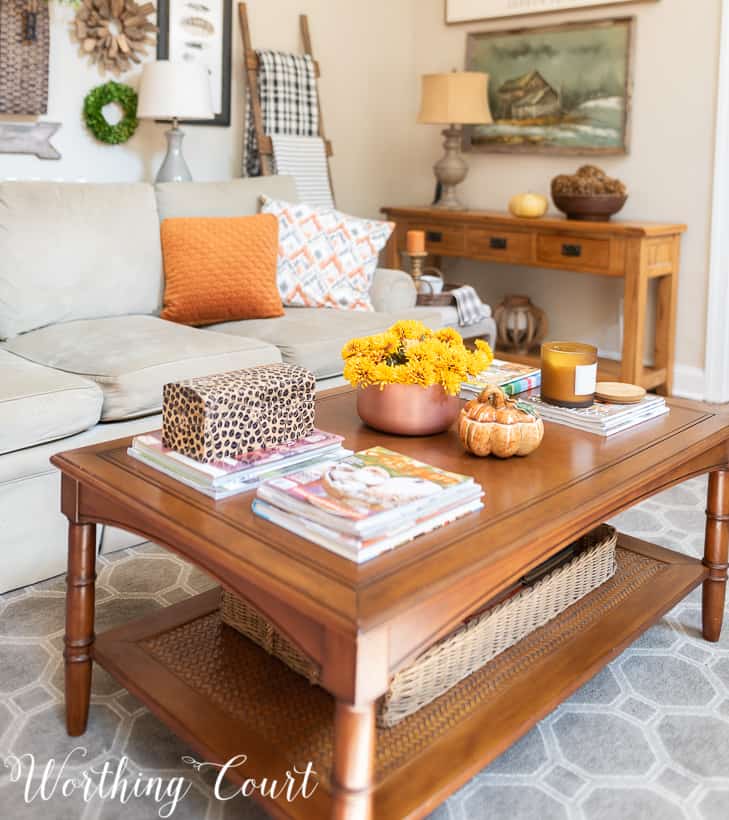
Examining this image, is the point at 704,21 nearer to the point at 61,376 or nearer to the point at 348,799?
the point at 61,376

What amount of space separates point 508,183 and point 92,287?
7.64ft

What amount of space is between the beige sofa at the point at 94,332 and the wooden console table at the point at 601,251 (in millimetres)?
665

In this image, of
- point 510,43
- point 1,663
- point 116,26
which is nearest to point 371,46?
point 510,43

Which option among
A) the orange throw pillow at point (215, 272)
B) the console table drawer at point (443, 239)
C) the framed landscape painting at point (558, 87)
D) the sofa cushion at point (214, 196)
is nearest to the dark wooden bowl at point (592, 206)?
the framed landscape painting at point (558, 87)

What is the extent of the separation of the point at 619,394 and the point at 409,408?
49 cm

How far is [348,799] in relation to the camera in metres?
1.06

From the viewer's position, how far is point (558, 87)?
4.07 metres

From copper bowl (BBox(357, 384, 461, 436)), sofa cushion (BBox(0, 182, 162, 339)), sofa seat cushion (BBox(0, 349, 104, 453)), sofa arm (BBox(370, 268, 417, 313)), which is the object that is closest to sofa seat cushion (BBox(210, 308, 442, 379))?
sofa arm (BBox(370, 268, 417, 313))

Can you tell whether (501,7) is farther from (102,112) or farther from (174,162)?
(102,112)

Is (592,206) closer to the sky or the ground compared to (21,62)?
closer to the ground

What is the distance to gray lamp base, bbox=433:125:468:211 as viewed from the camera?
13.9ft

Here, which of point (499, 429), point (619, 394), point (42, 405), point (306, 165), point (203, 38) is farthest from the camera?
point (306, 165)

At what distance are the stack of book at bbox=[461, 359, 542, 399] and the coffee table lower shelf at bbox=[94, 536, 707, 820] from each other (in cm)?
47

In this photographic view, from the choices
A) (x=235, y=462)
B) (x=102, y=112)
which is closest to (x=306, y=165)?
(x=102, y=112)
